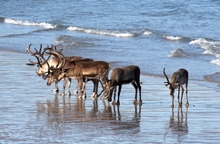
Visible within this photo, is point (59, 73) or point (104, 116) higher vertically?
point (59, 73)

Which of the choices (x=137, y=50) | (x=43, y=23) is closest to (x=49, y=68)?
(x=137, y=50)

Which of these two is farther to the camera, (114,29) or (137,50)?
(114,29)

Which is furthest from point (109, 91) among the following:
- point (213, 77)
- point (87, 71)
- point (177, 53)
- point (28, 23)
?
point (28, 23)

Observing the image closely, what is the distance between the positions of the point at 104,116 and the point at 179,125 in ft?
6.06

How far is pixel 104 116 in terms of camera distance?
49.6 ft

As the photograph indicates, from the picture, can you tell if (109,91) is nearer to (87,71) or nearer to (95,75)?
(95,75)

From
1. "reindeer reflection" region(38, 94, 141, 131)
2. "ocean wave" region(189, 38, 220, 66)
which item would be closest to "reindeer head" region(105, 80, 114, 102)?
"reindeer reflection" region(38, 94, 141, 131)

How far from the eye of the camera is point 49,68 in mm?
18703

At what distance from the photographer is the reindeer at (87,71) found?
17672 mm

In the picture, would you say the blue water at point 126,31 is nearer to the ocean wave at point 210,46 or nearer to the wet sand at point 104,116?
the ocean wave at point 210,46

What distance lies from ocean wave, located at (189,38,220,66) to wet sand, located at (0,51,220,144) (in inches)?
248

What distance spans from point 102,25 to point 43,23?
12.4ft

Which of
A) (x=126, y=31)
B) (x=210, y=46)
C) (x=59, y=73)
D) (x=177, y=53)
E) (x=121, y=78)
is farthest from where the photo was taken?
(x=126, y=31)

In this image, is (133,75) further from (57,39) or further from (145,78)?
(57,39)
